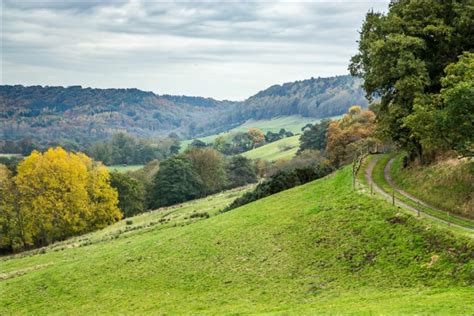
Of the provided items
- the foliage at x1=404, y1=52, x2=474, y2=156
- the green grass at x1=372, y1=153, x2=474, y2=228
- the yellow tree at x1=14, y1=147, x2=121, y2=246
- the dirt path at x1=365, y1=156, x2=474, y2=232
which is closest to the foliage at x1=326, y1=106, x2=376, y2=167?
the green grass at x1=372, y1=153, x2=474, y2=228

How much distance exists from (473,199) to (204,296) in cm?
1920

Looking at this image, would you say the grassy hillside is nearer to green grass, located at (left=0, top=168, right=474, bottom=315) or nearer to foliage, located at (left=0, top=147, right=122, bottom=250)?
green grass, located at (left=0, top=168, right=474, bottom=315)

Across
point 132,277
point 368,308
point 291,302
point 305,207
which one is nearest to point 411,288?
A: point 368,308

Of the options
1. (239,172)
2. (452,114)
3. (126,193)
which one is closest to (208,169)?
(239,172)

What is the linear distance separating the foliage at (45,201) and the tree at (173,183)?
1223 inches

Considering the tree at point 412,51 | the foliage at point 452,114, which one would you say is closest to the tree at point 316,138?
the tree at point 412,51

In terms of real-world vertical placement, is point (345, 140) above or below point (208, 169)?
above

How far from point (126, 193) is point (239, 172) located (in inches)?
1669

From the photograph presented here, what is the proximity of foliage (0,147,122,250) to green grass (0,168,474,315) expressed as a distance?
93.4 ft

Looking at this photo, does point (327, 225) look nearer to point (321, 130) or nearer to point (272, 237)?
point (272, 237)

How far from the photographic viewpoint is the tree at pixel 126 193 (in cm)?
10125

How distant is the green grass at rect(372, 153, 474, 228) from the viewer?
98.6ft

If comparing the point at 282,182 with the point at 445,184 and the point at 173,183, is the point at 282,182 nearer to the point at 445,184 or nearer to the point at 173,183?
the point at 445,184

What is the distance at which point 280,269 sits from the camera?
29422 millimetres
